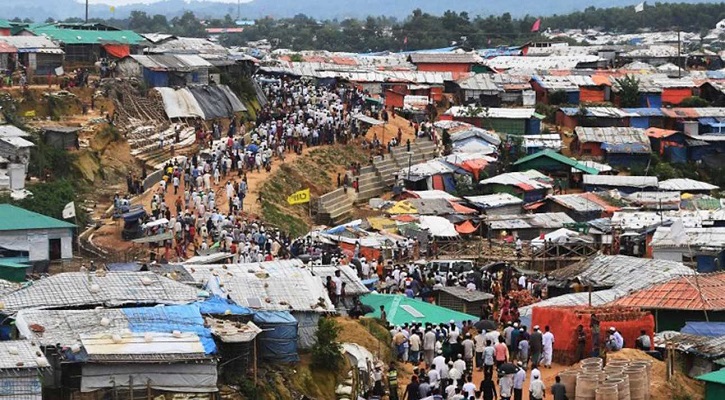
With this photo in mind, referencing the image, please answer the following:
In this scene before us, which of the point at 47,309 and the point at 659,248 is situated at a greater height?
the point at 47,309

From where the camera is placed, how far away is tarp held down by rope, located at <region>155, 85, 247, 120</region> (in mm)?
43750

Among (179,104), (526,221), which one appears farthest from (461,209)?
(179,104)

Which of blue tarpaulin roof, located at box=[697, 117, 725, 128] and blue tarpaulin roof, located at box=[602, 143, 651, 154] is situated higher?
blue tarpaulin roof, located at box=[697, 117, 725, 128]

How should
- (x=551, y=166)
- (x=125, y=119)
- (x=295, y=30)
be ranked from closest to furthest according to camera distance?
1. (x=125, y=119)
2. (x=551, y=166)
3. (x=295, y=30)

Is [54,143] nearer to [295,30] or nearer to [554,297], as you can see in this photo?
[554,297]

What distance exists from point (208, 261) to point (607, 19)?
114 m

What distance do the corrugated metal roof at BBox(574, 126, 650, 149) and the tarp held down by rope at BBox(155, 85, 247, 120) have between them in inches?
502

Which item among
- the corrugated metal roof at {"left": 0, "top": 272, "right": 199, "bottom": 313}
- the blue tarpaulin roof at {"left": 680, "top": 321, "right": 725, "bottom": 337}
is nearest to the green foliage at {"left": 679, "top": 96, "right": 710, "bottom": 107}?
the blue tarpaulin roof at {"left": 680, "top": 321, "right": 725, "bottom": 337}

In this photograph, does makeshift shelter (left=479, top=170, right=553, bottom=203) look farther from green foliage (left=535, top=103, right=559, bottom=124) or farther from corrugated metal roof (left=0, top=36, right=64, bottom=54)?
green foliage (left=535, top=103, right=559, bottom=124)

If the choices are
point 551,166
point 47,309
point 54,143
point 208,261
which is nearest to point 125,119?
point 54,143

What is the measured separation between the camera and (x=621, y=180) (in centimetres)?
4541

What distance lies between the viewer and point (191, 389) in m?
15.7

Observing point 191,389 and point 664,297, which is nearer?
point 191,389

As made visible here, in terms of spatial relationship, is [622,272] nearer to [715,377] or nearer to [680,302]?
[680,302]
